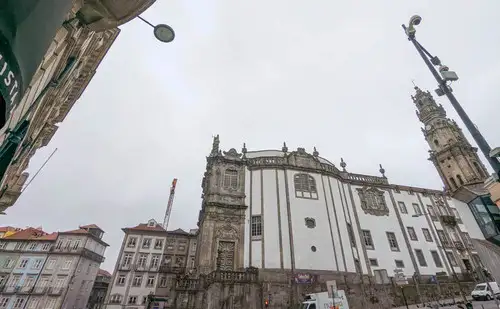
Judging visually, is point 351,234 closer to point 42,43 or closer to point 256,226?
point 256,226

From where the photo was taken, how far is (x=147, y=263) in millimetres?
45812

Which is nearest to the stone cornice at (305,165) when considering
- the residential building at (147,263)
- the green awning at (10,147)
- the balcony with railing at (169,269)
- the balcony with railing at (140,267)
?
the residential building at (147,263)

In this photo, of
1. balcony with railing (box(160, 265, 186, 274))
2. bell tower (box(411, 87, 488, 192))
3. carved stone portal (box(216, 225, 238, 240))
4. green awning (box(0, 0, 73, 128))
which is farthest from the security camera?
balcony with railing (box(160, 265, 186, 274))

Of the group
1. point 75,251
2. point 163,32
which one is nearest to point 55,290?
point 75,251

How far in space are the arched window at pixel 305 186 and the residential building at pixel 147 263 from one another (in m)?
24.4

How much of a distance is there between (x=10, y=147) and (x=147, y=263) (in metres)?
46.7

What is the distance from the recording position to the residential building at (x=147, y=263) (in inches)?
1662

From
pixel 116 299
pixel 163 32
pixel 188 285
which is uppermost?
pixel 163 32

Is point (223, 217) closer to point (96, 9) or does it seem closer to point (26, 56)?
point (96, 9)

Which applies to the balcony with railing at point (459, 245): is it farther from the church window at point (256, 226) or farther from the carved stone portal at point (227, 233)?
the carved stone portal at point (227, 233)

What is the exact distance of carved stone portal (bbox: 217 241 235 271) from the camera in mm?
24852

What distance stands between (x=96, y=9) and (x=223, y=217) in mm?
24553

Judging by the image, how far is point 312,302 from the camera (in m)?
19.8

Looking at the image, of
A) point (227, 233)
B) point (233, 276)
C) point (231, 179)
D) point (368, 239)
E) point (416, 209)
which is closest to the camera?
point (233, 276)
